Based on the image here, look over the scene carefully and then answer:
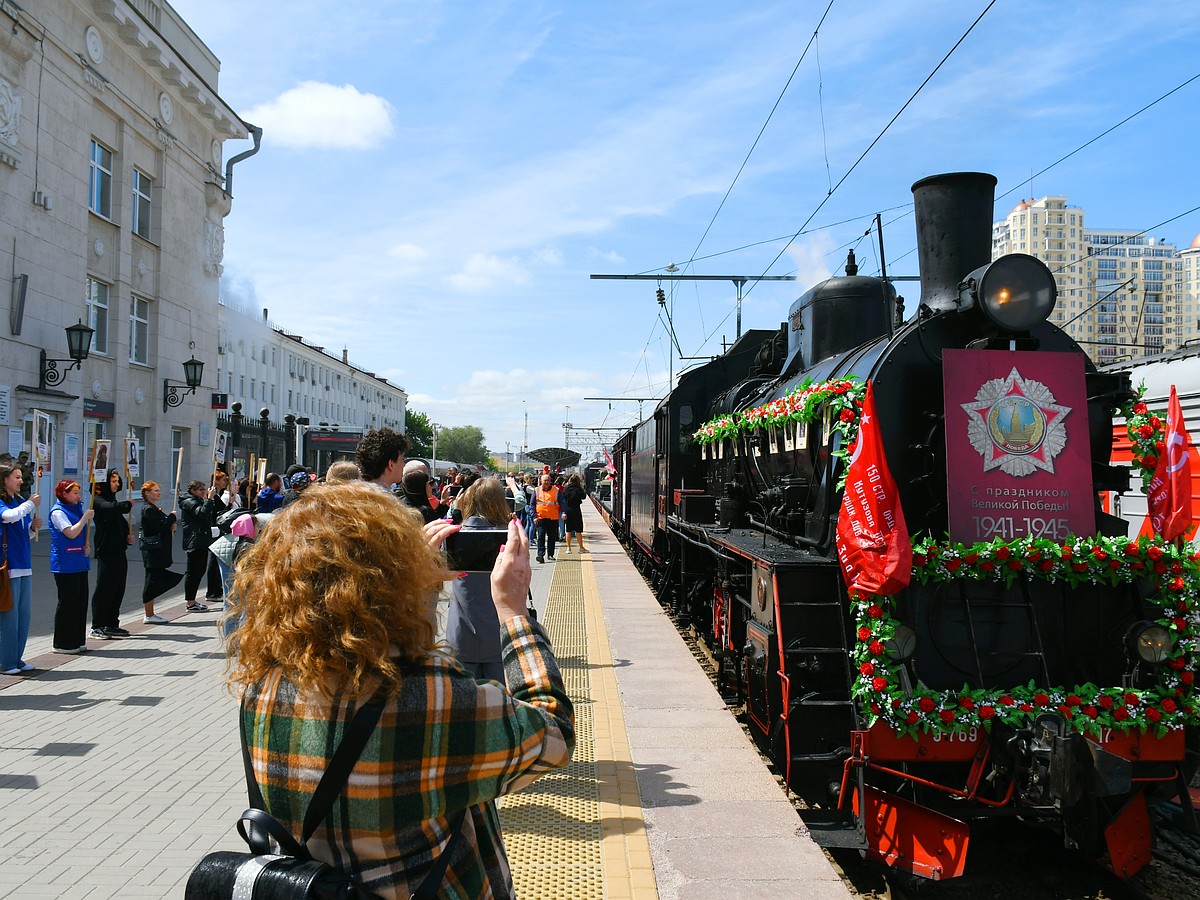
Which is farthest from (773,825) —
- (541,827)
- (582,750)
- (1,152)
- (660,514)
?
(1,152)

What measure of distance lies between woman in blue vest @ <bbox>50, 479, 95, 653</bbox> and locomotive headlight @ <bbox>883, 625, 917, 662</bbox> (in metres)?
6.96

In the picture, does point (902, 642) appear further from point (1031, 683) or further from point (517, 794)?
point (517, 794)

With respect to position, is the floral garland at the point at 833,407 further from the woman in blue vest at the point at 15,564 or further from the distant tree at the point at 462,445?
the distant tree at the point at 462,445

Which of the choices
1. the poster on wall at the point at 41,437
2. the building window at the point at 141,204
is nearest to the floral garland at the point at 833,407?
the poster on wall at the point at 41,437

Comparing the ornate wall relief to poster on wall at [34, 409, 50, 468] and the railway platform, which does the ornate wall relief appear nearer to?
poster on wall at [34, 409, 50, 468]

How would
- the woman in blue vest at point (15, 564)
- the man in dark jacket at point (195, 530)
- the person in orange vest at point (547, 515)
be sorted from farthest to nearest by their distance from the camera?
the person in orange vest at point (547, 515) → the man in dark jacket at point (195, 530) → the woman in blue vest at point (15, 564)

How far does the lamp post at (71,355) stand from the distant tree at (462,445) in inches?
3823

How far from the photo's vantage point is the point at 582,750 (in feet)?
19.2

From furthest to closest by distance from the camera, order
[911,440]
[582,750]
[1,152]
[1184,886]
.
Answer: [1,152] → [582,750] → [911,440] → [1184,886]

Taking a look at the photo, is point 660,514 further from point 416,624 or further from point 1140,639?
point 416,624

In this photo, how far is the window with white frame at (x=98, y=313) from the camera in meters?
18.3

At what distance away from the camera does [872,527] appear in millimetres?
4512

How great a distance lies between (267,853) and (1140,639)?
180 inches

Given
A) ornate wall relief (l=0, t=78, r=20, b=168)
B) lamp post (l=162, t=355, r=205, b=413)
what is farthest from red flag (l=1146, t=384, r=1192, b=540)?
lamp post (l=162, t=355, r=205, b=413)
